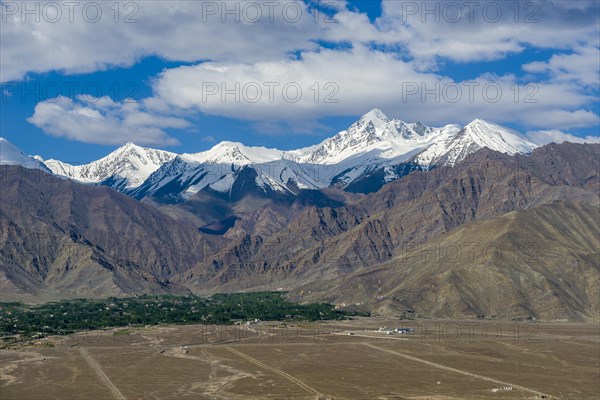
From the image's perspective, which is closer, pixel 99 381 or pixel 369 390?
pixel 369 390

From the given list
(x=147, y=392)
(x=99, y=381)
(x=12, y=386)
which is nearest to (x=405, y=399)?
(x=147, y=392)

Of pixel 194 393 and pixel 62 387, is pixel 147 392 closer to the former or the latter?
pixel 194 393

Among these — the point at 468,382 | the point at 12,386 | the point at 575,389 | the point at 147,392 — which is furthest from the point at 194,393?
the point at 575,389

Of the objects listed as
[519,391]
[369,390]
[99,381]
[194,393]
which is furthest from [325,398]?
[99,381]

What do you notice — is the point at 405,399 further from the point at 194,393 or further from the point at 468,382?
the point at 194,393

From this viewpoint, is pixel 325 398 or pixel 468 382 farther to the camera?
pixel 468 382

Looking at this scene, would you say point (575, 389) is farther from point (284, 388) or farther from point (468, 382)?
point (284, 388)

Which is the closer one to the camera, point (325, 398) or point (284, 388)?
point (325, 398)
